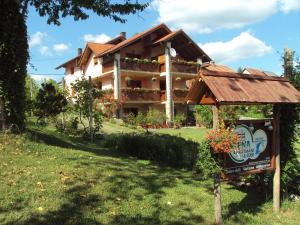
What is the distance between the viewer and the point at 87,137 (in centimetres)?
1725

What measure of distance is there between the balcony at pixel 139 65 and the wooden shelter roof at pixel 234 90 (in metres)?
25.6

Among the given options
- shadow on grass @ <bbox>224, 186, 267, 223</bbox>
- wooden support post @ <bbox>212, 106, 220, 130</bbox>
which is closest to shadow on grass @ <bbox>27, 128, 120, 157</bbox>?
shadow on grass @ <bbox>224, 186, 267, 223</bbox>

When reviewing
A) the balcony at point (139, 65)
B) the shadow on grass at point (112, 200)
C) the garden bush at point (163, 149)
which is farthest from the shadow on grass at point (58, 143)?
the balcony at point (139, 65)

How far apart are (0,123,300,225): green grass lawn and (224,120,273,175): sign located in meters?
0.78

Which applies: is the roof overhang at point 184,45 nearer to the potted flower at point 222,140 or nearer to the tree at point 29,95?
the tree at point 29,95

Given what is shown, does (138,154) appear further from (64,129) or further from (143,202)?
(64,129)

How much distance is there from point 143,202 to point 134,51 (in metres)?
29.8

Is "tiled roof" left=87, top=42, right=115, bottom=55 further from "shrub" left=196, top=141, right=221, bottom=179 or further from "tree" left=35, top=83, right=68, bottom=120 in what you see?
"shrub" left=196, top=141, right=221, bottom=179

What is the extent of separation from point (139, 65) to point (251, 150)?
26.8 m

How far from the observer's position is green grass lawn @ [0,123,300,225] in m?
5.98

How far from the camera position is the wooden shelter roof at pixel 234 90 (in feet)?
20.3

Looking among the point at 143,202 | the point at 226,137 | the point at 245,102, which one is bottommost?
the point at 143,202

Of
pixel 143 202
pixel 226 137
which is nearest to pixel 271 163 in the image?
pixel 226 137

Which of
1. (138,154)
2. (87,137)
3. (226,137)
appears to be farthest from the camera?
(87,137)
